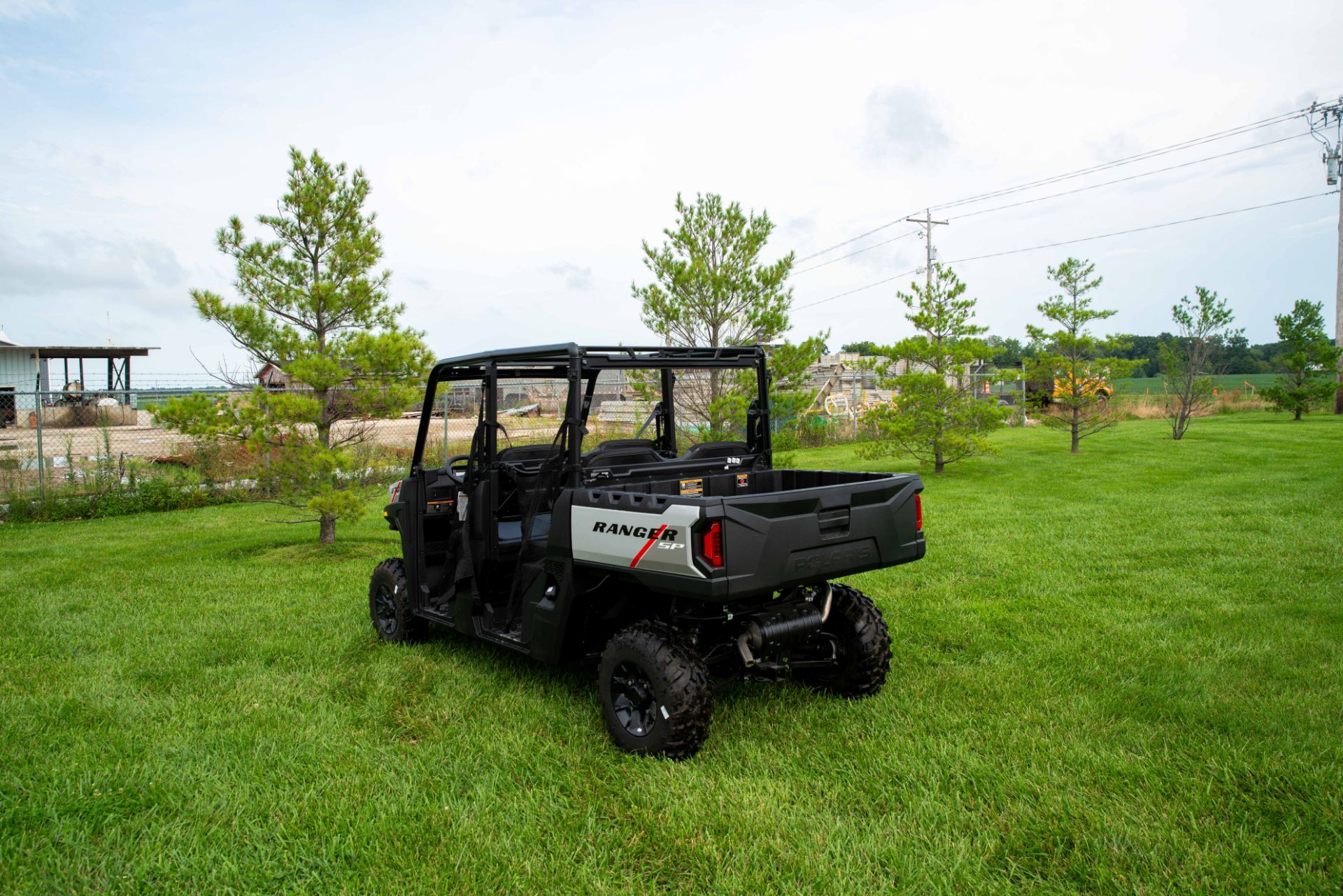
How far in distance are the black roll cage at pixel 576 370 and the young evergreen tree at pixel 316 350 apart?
10.8 feet

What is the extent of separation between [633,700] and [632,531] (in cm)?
88

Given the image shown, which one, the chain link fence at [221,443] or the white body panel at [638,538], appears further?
the chain link fence at [221,443]

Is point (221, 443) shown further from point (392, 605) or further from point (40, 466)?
point (392, 605)

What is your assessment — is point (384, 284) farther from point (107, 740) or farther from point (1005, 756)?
point (1005, 756)

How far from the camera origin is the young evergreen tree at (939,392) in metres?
14.5

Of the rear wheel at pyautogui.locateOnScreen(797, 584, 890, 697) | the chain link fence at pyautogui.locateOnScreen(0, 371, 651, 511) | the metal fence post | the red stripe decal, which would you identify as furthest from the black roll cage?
the metal fence post

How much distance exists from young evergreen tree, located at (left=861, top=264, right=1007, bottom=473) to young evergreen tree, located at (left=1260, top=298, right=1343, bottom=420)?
1593cm

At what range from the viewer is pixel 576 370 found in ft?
14.0

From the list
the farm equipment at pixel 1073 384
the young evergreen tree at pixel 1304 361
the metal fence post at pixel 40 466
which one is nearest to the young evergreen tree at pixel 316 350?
the metal fence post at pixel 40 466

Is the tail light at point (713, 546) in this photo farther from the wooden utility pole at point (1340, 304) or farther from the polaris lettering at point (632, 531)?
the wooden utility pole at point (1340, 304)

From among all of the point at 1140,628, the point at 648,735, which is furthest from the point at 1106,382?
the point at 648,735

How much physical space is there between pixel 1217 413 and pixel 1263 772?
30929 millimetres

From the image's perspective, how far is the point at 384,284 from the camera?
964 centimetres

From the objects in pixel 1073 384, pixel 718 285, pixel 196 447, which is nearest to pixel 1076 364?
pixel 1073 384
